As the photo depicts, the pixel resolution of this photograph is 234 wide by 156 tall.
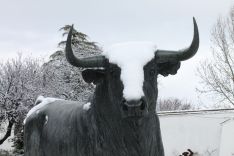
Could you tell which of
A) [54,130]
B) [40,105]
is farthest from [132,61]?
[40,105]

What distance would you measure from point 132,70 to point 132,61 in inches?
5.4

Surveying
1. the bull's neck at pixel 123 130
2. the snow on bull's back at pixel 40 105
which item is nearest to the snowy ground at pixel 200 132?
the snow on bull's back at pixel 40 105

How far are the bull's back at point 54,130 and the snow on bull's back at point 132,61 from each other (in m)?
1.01

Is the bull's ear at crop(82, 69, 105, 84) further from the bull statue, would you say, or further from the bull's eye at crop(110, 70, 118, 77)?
the bull's eye at crop(110, 70, 118, 77)

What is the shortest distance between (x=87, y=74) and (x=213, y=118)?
1396 centimetres

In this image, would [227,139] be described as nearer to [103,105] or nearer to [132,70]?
[103,105]

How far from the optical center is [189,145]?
18.5 m

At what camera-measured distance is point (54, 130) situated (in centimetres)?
603

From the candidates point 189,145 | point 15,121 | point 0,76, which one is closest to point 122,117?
point 189,145

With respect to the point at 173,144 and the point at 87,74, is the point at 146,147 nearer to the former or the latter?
the point at 87,74

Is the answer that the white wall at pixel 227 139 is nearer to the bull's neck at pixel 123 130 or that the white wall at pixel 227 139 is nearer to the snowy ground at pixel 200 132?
the snowy ground at pixel 200 132

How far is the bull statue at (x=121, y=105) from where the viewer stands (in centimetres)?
455

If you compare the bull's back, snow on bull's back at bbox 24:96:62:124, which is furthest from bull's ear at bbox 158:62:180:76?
snow on bull's back at bbox 24:96:62:124

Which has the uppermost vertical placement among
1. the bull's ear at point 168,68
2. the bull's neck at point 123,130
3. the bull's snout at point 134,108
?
the bull's ear at point 168,68
